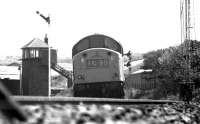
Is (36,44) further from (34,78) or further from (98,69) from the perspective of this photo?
(98,69)

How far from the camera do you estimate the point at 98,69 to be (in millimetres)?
16391

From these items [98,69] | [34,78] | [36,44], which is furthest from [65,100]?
[36,44]

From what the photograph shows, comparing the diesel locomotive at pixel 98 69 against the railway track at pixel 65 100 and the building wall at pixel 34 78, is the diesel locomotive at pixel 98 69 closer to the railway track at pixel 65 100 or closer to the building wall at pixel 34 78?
the railway track at pixel 65 100

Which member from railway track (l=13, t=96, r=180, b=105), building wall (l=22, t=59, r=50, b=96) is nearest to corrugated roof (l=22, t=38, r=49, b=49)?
building wall (l=22, t=59, r=50, b=96)

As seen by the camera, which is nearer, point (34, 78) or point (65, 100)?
point (65, 100)

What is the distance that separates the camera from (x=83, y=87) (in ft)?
53.7

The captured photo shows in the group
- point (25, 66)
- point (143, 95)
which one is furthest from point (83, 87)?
point (25, 66)

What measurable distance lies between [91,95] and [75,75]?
57.5 inches

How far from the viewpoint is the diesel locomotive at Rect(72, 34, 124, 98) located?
16.1m

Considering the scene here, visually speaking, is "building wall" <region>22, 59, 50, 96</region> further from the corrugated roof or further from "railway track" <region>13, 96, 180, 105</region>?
"railway track" <region>13, 96, 180, 105</region>

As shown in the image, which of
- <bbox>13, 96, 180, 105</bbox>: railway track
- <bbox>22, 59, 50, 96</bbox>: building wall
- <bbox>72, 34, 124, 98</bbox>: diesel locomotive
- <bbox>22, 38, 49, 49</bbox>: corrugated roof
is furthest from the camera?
<bbox>22, 38, 49, 49</bbox>: corrugated roof

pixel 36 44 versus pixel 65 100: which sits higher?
pixel 36 44

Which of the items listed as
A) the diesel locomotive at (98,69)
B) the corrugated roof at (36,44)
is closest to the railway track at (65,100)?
the diesel locomotive at (98,69)

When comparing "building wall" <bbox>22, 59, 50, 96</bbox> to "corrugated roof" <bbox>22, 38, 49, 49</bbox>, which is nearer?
"building wall" <bbox>22, 59, 50, 96</bbox>
